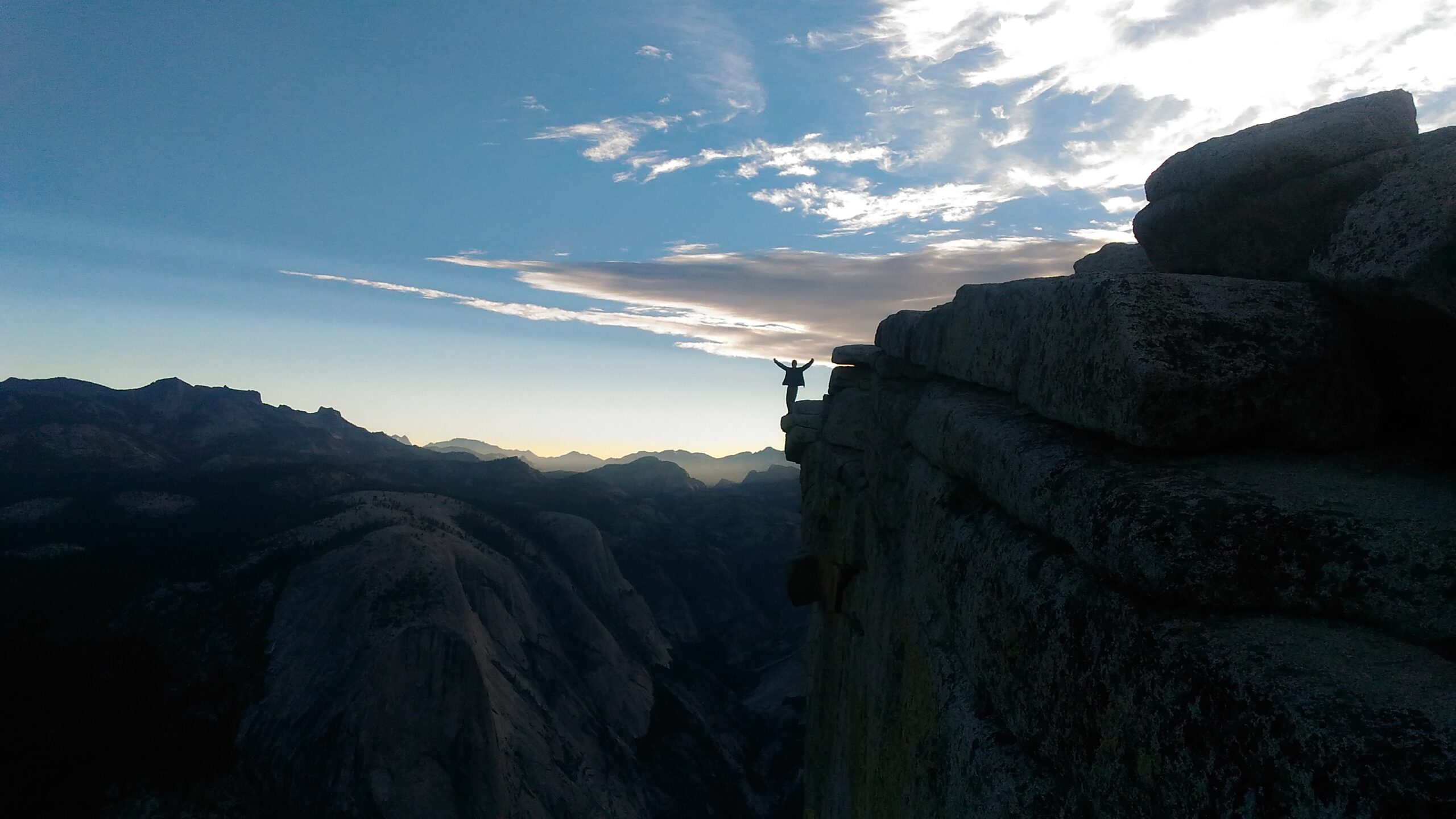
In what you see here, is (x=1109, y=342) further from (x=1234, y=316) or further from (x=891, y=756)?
(x=891, y=756)

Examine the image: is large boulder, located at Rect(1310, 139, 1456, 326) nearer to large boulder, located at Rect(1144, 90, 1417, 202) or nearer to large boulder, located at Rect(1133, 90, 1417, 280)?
large boulder, located at Rect(1133, 90, 1417, 280)

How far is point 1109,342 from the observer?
491 cm

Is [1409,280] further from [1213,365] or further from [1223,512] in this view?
[1223,512]

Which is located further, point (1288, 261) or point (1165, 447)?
point (1288, 261)

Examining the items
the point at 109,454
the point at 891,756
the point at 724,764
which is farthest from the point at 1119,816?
the point at 109,454

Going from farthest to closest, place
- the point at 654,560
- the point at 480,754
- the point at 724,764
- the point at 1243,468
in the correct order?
1. the point at 654,560
2. the point at 724,764
3. the point at 480,754
4. the point at 1243,468

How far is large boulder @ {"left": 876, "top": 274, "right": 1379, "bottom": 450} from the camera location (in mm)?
4562

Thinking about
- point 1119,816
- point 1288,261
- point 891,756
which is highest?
point 1288,261

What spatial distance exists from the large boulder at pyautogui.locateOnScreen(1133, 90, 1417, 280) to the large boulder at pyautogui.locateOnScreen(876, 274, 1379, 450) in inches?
32.6

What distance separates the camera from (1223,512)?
3.93 metres

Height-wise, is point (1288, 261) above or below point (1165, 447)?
above

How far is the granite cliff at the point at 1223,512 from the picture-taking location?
3.16 metres

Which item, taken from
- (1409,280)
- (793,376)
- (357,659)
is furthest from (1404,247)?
(357,659)

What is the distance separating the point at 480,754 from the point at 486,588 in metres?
18.4
